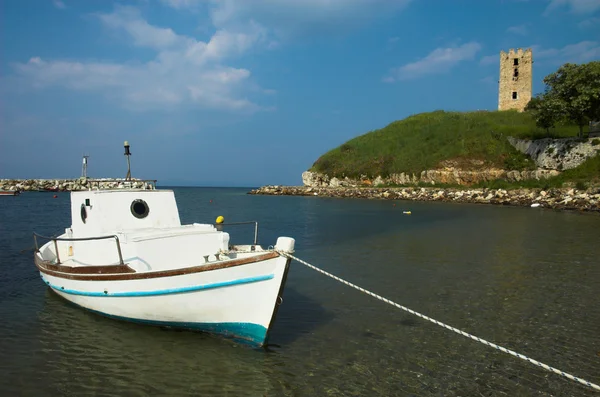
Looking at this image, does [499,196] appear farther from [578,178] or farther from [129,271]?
[129,271]

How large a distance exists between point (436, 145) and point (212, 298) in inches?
3008

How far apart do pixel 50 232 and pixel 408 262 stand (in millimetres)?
23186

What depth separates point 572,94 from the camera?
49.8m

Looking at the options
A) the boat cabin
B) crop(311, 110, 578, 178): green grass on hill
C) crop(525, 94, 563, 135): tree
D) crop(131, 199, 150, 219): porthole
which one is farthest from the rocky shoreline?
crop(131, 199, 150, 219): porthole

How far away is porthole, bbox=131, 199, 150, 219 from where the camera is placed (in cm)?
1119

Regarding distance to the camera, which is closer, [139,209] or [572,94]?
[139,209]

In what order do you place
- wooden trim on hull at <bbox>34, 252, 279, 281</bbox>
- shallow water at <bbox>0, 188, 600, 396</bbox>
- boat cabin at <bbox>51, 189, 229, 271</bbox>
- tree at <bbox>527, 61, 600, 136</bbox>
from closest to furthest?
shallow water at <bbox>0, 188, 600, 396</bbox> → wooden trim on hull at <bbox>34, 252, 279, 281</bbox> → boat cabin at <bbox>51, 189, 229, 271</bbox> → tree at <bbox>527, 61, 600, 136</bbox>

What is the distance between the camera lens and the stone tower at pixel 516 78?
82938mm

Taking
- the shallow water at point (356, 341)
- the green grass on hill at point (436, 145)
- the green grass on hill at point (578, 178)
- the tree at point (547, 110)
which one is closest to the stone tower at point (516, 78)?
the green grass on hill at point (436, 145)

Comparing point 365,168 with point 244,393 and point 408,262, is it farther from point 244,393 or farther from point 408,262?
point 244,393

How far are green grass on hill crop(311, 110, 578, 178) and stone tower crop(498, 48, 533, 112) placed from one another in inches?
153

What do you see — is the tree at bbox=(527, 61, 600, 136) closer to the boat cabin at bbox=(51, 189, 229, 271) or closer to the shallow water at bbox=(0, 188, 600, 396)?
the shallow water at bbox=(0, 188, 600, 396)

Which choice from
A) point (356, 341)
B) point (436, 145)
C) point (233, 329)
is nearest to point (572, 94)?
point (436, 145)

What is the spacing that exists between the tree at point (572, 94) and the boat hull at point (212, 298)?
52.3m
